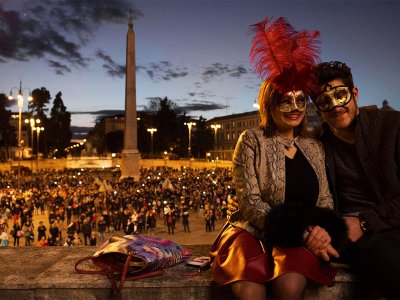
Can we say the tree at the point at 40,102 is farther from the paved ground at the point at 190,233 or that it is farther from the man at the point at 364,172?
the man at the point at 364,172

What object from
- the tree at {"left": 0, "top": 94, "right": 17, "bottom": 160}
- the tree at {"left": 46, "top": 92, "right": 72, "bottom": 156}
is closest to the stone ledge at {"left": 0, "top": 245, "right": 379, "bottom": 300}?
the tree at {"left": 0, "top": 94, "right": 17, "bottom": 160}

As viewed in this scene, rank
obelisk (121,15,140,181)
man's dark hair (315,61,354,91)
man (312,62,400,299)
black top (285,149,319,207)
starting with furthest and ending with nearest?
obelisk (121,15,140,181) → man's dark hair (315,61,354,91) → black top (285,149,319,207) → man (312,62,400,299)

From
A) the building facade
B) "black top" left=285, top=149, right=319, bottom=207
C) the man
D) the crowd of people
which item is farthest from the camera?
A: the building facade

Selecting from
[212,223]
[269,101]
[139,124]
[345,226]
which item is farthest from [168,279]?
[139,124]

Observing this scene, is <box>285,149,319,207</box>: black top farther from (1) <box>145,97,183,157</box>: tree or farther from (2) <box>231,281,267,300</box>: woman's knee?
(1) <box>145,97,183,157</box>: tree

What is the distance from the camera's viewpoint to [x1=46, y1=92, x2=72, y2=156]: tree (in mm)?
83125

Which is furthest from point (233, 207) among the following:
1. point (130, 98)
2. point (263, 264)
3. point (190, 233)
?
point (130, 98)

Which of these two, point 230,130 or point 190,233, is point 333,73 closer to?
point 190,233

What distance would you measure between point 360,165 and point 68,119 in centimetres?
8751

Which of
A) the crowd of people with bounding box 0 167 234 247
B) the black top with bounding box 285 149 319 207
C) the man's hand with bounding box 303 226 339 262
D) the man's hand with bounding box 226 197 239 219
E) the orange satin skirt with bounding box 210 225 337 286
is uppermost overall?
the black top with bounding box 285 149 319 207

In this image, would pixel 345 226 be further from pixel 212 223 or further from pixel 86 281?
pixel 212 223

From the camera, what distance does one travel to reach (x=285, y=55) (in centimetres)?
333

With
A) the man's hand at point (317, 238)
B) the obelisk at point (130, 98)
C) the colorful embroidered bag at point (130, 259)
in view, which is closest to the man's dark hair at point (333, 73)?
the man's hand at point (317, 238)

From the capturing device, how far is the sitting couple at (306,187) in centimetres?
269
